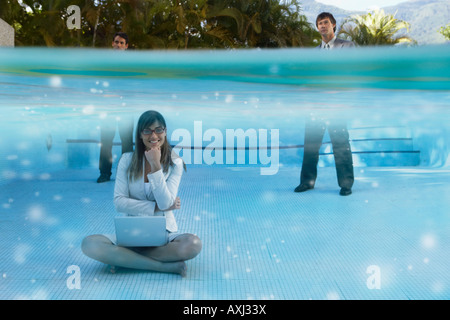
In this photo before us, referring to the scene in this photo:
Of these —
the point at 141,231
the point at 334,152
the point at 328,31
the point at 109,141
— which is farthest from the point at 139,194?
the point at 109,141

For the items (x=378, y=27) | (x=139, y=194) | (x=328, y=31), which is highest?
(x=378, y=27)

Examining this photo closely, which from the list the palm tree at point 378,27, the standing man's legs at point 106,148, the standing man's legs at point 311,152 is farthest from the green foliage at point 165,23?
the standing man's legs at point 311,152

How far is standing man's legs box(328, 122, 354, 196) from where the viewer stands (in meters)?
6.29

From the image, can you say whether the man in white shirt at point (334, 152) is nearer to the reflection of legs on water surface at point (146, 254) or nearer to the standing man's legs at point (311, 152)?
the standing man's legs at point (311, 152)

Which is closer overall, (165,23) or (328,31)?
(328,31)

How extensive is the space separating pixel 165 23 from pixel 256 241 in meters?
14.4

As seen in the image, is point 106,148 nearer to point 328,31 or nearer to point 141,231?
point 328,31

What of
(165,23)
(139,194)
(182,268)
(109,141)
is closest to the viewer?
(139,194)

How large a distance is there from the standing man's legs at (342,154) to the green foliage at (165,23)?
1154 cm

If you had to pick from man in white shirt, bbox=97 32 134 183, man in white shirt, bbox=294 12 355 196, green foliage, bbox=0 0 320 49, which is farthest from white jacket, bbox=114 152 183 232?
green foliage, bbox=0 0 320 49

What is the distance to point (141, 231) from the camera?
337 cm

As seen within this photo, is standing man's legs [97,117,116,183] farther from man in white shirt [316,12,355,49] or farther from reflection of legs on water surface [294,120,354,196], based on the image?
man in white shirt [316,12,355,49]
